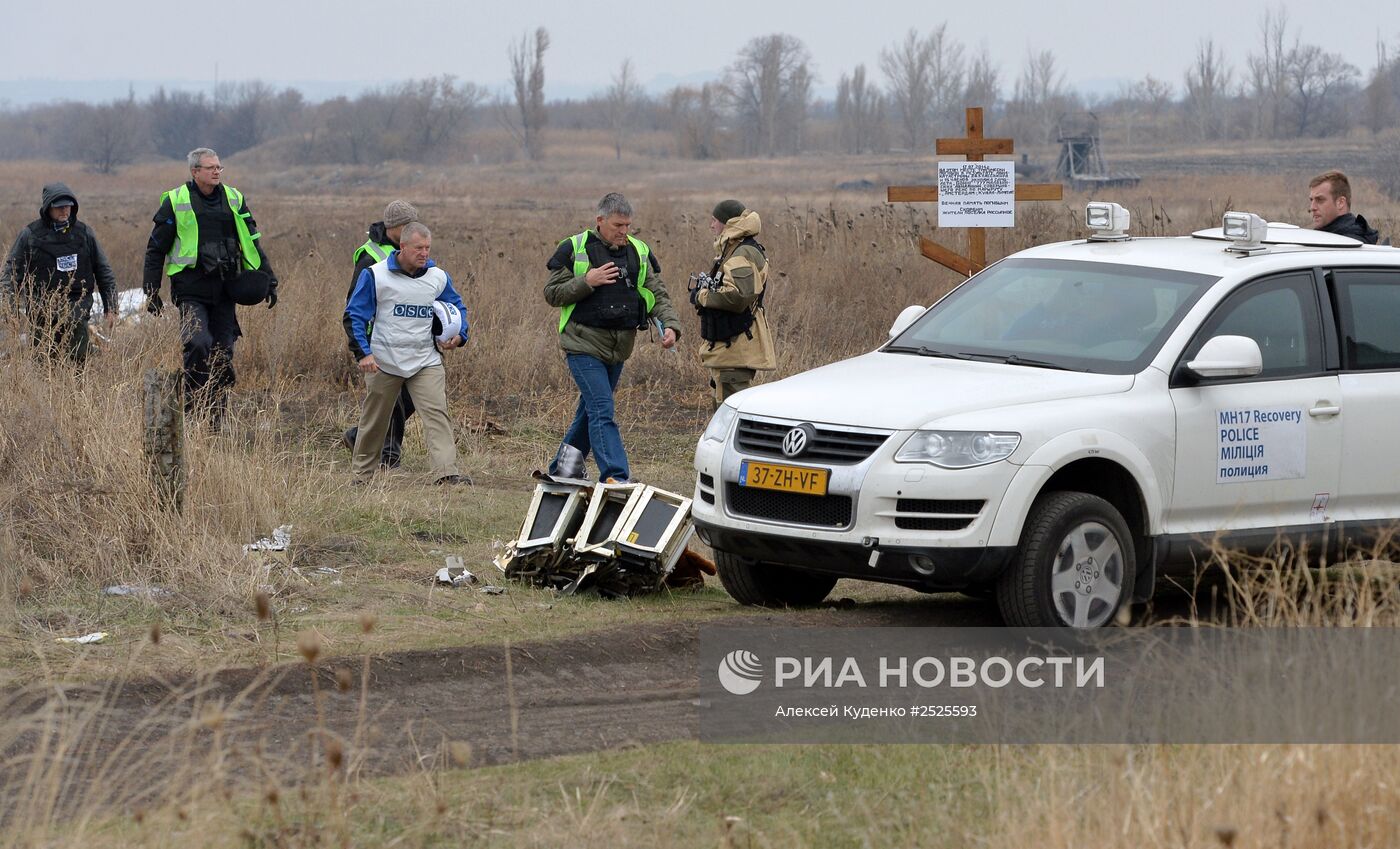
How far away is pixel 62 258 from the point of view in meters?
11.9

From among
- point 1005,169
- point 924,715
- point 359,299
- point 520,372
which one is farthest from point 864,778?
point 520,372

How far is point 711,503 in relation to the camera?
7223mm

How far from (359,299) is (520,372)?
4301mm

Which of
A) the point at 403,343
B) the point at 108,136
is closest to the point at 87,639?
the point at 403,343

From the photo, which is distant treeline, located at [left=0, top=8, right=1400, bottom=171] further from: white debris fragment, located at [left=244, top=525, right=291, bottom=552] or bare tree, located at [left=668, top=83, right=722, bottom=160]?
white debris fragment, located at [left=244, top=525, right=291, bottom=552]

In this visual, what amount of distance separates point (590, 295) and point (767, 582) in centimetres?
304

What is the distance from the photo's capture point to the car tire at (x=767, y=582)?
24.6ft

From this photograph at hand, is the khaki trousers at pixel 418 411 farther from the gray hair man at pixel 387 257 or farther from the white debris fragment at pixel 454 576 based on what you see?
the white debris fragment at pixel 454 576

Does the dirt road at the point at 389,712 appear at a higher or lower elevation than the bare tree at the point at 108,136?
lower

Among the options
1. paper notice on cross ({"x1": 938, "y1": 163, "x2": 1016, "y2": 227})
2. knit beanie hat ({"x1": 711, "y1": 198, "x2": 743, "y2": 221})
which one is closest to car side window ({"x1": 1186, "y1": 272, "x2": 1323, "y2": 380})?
knit beanie hat ({"x1": 711, "y1": 198, "x2": 743, "y2": 221})

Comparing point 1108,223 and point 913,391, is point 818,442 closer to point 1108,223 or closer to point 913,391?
point 913,391

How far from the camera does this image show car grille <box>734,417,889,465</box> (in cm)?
664

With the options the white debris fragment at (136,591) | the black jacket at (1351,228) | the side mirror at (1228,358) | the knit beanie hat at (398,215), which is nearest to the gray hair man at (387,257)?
the knit beanie hat at (398,215)

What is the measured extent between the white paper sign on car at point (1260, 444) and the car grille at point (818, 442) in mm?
1580
